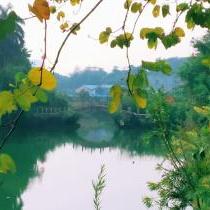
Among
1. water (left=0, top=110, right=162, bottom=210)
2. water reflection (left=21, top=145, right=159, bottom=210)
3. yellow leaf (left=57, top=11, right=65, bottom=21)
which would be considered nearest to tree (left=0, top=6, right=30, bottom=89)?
water (left=0, top=110, right=162, bottom=210)

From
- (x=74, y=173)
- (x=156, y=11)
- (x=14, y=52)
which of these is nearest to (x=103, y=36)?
(x=156, y=11)

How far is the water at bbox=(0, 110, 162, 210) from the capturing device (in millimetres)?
9984

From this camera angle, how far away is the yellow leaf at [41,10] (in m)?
0.56

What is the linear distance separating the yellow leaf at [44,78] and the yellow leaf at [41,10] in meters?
0.06

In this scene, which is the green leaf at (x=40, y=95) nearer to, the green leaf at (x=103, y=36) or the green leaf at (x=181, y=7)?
the green leaf at (x=103, y=36)

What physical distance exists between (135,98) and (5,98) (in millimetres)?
248

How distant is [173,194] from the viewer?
479 centimetres

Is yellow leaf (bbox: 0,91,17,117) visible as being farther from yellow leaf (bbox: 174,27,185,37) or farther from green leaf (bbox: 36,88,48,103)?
yellow leaf (bbox: 174,27,185,37)

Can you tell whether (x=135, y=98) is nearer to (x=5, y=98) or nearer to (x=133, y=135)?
(x=5, y=98)

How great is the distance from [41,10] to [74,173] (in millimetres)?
12556

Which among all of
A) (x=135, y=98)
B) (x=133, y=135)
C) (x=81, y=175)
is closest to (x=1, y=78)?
(x=133, y=135)

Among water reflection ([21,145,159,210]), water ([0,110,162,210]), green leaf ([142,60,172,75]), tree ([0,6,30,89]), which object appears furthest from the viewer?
tree ([0,6,30,89])

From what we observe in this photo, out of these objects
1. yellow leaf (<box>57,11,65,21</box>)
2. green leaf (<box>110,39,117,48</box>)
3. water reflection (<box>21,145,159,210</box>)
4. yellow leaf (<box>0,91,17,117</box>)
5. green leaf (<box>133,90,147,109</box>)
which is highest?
yellow leaf (<box>57,11,65,21</box>)

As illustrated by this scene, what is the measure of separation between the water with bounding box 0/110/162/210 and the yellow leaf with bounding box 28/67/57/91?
4.86 m
